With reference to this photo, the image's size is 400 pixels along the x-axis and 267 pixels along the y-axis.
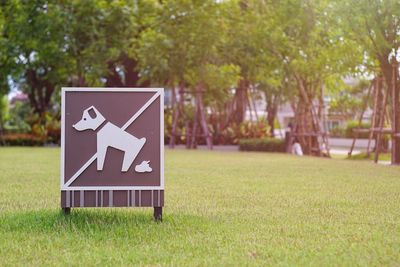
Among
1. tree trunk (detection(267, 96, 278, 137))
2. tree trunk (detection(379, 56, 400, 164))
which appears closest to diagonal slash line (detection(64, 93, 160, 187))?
tree trunk (detection(379, 56, 400, 164))

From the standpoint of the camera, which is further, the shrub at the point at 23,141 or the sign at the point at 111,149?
the shrub at the point at 23,141

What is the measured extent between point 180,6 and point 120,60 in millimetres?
6527

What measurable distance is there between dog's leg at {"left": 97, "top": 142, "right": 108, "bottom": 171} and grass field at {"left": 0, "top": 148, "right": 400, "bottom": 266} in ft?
1.87

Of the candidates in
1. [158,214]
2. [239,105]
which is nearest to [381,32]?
[158,214]

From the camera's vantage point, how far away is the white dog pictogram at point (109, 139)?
701cm

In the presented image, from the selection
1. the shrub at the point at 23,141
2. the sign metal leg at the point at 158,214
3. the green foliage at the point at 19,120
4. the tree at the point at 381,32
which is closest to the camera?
the sign metal leg at the point at 158,214

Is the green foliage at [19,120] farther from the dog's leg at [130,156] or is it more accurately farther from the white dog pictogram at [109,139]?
the dog's leg at [130,156]

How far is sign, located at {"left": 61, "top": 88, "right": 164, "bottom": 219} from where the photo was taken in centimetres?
699

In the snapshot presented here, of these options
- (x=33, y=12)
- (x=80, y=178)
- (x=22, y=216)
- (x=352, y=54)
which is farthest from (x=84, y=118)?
(x=33, y=12)

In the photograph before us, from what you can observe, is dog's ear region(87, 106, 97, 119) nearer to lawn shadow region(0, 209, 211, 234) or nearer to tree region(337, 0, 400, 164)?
lawn shadow region(0, 209, 211, 234)

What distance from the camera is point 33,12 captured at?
1124 inches

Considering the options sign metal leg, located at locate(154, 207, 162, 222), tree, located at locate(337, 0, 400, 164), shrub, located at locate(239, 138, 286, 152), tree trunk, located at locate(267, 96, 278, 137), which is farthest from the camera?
tree trunk, located at locate(267, 96, 278, 137)

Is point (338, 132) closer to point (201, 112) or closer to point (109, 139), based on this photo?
point (201, 112)

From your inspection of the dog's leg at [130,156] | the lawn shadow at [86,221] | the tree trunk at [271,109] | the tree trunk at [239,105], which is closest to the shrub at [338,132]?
the tree trunk at [271,109]
